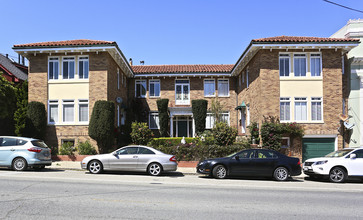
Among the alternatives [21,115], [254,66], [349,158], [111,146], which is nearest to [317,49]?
[254,66]

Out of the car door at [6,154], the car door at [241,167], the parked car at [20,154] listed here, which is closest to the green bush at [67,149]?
the parked car at [20,154]

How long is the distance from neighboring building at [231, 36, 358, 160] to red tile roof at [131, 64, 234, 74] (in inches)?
306

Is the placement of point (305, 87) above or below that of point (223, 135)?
above

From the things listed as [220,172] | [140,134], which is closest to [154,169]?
[220,172]

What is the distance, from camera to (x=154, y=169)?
12516 millimetres

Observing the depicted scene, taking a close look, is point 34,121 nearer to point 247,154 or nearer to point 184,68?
point 247,154

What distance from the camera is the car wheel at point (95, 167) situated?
1255cm

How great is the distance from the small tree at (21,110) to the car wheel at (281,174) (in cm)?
1451

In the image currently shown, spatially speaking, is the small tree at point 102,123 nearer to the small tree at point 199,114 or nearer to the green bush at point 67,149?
the green bush at point 67,149

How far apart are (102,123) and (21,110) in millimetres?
5594

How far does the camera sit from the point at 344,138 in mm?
17609

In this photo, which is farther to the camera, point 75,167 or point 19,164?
point 75,167

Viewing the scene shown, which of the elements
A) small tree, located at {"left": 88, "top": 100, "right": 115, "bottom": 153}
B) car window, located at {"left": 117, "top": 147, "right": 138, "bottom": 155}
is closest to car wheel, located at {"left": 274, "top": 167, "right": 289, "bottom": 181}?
car window, located at {"left": 117, "top": 147, "right": 138, "bottom": 155}

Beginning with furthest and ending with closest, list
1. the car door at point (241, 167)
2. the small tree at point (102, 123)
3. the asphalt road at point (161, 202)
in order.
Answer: the small tree at point (102, 123)
the car door at point (241, 167)
the asphalt road at point (161, 202)
